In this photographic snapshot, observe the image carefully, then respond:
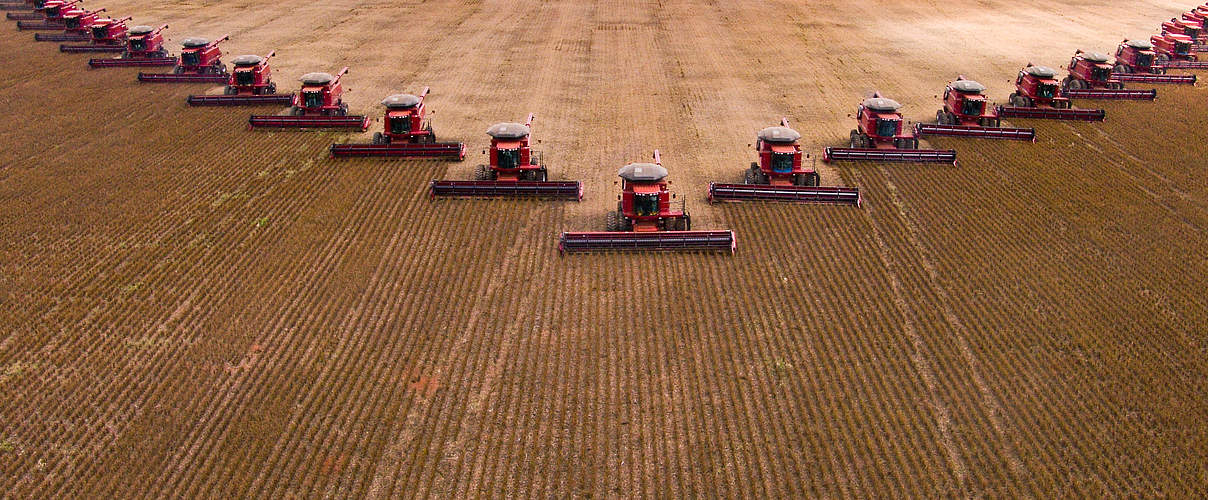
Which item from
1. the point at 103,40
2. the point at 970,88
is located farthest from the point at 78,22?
the point at 970,88

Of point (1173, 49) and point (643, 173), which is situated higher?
point (1173, 49)

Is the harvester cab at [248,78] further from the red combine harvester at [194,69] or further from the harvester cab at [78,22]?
the harvester cab at [78,22]

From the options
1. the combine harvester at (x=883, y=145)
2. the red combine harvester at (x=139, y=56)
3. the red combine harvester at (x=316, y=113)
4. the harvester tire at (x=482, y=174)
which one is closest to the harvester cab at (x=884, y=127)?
the combine harvester at (x=883, y=145)

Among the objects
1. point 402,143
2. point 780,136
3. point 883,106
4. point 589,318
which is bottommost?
point 589,318

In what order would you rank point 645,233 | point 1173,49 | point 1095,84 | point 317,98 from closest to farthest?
point 645,233, point 317,98, point 1095,84, point 1173,49

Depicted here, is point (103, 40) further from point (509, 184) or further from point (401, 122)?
point (509, 184)

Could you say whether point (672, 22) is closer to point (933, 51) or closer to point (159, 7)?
point (933, 51)

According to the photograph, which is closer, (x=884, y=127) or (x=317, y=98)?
(x=884, y=127)
